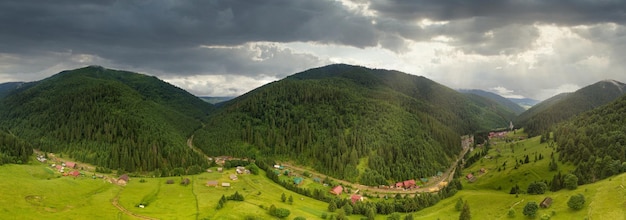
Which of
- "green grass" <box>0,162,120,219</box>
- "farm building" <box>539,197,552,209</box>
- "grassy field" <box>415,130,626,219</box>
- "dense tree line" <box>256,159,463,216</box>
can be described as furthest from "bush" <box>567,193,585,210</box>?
"green grass" <box>0,162,120,219</box>

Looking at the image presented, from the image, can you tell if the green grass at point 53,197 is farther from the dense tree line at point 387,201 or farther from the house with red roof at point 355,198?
the house with red roof at point 355,198

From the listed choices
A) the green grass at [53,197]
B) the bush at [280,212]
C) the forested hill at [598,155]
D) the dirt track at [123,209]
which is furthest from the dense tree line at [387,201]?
the green grass at [53,197]

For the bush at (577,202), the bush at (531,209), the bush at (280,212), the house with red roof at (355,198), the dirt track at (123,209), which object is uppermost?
the bush at (577,202)

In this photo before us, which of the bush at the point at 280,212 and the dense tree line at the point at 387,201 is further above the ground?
the bush at the point at 280,212

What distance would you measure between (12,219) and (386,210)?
140 metres

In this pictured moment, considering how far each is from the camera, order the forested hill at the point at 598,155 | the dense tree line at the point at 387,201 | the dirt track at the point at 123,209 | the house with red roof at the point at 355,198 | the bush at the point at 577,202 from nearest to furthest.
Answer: the bush at the point at 577,202 < the dirt track at the point at 123,209 < the forested hill at the point at 598,155 < the dense tree line at the point at 387,201 < the house with red roof at the point at 355,198

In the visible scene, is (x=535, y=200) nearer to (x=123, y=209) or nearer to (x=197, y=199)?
(x=197, y=199)

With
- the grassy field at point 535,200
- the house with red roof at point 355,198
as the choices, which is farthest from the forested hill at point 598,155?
the house with red roof at point 355,198

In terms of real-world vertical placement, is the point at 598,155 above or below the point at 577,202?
above

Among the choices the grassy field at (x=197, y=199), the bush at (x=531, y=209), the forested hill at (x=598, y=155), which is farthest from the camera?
the forested hill at (x=598, y=155)

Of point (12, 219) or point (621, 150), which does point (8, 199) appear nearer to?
point (12, 219)

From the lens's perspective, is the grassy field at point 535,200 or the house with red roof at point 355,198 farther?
the house with red roof at point 355,198

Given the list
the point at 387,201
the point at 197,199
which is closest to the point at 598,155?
the point at 387,201

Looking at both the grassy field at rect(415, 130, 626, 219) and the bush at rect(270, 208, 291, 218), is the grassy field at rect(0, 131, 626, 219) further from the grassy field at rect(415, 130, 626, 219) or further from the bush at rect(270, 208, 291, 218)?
the bush at rect(270, 208, 291, 218)
